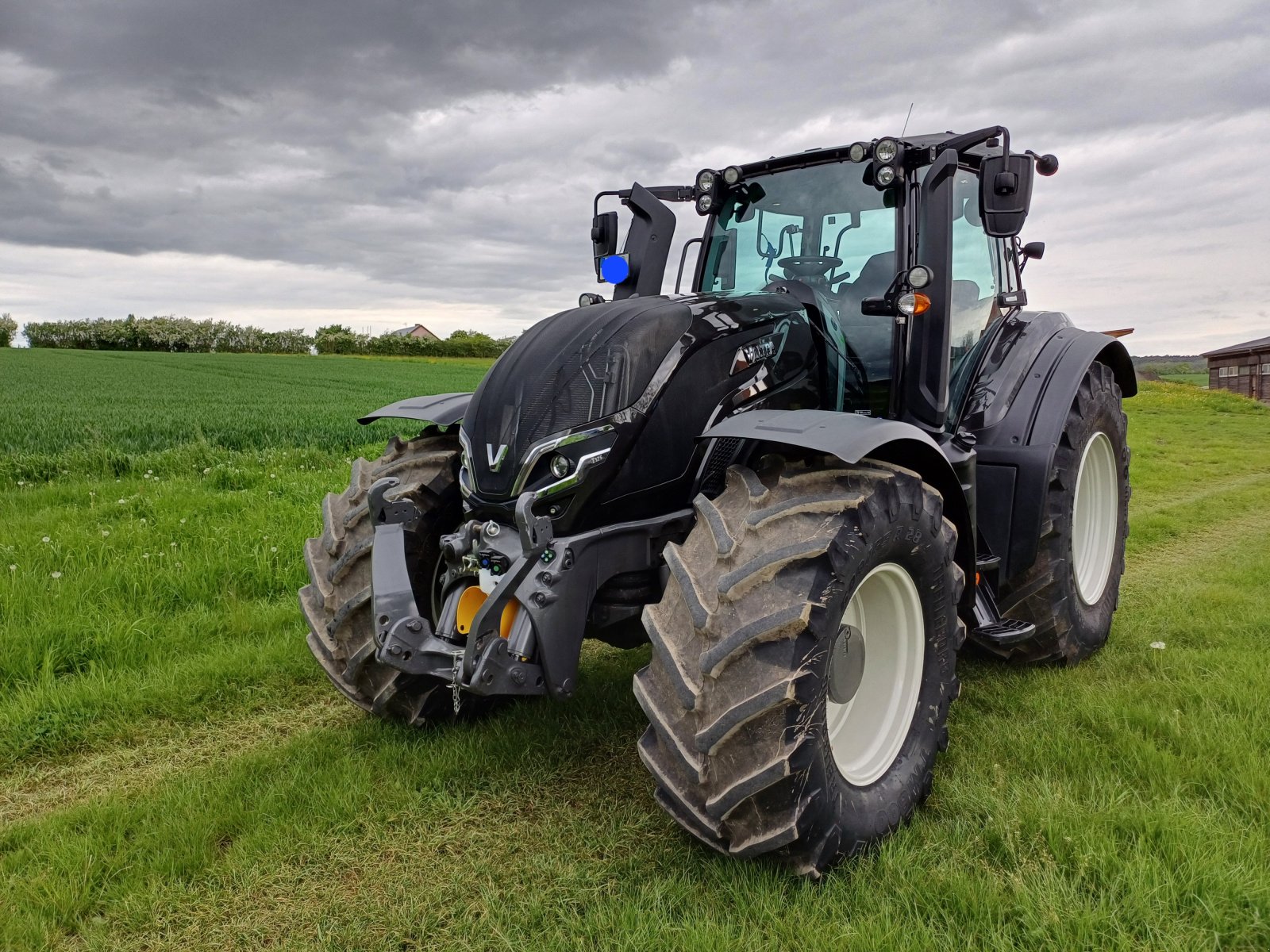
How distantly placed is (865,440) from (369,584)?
1.82m

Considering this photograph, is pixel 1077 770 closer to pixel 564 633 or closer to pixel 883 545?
pixel 883 545

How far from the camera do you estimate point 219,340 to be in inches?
2514

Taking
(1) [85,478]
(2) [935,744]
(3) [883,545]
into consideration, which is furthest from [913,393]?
(1) [85,478]

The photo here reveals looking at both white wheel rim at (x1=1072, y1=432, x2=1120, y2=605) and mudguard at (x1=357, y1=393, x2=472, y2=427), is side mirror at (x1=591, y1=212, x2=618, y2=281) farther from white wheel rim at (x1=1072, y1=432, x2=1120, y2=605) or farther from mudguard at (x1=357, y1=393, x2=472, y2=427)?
white wheel rim at (x1=1072, y1=432, x2=1120, y2=605)

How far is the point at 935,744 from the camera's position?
2961 millimetres

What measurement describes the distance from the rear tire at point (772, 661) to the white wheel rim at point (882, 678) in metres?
0.11

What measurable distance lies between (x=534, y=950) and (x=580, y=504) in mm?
1234

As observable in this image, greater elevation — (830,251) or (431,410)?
(830,251)

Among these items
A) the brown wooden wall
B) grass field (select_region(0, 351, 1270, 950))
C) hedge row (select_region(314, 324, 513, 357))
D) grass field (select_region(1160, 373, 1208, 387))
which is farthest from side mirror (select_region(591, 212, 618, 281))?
hedge row (select_region(314, 324, 513, 357))

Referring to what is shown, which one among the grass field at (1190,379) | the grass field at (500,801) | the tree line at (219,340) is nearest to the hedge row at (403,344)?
the tree line at (219,340)

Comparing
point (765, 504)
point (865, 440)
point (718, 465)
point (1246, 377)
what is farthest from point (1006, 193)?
point (1246, 377)

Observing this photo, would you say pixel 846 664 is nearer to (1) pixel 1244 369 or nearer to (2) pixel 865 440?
(2) pixel 865 440

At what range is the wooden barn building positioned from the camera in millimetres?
34688

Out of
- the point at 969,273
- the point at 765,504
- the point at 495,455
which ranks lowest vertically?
the point at 765,504
